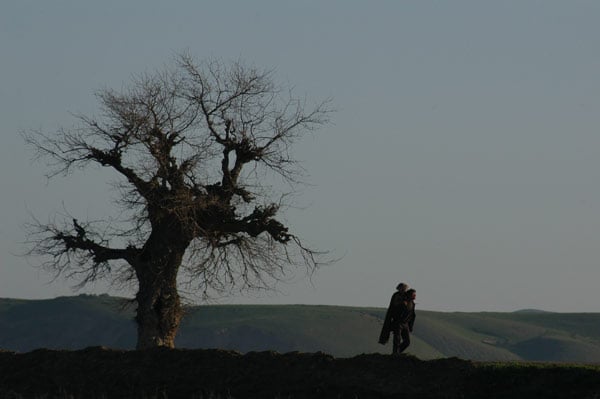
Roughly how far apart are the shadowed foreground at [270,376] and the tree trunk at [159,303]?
4.81 meters

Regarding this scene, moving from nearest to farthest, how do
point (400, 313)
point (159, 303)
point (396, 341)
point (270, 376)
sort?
1. point (270, 376)
2. point (400, 313)
3. point (396, 341)
4. point (159, 303)

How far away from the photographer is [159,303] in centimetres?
4250

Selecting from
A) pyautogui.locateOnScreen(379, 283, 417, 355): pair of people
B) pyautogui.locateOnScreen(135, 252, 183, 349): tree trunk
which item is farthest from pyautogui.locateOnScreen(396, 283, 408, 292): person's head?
pyautogui.locateOnScreen(135, 252, 183, 349): tree trunk

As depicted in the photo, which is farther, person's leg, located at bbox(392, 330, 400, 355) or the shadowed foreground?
person's leg, located at bbox(392, 330, 400, 355)

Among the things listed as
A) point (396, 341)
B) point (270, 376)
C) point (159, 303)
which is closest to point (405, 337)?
point (396, 341)

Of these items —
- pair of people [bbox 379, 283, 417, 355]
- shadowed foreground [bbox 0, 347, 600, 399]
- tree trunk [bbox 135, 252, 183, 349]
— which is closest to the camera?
shadowed foreground [bbox 0, 347, 600, 399]

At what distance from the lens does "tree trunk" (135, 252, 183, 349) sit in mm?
42344

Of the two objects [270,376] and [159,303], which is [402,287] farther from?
[159,303]

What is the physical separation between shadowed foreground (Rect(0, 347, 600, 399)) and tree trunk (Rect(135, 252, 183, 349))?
15.8 ft

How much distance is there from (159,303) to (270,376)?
1117cm

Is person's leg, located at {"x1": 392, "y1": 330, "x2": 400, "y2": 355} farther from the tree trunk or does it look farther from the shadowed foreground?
the tree trunk

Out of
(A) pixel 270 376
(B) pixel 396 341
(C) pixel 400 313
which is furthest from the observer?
(B) pixel 396 341

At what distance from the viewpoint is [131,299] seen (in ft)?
144

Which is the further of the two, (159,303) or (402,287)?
(159,303)
